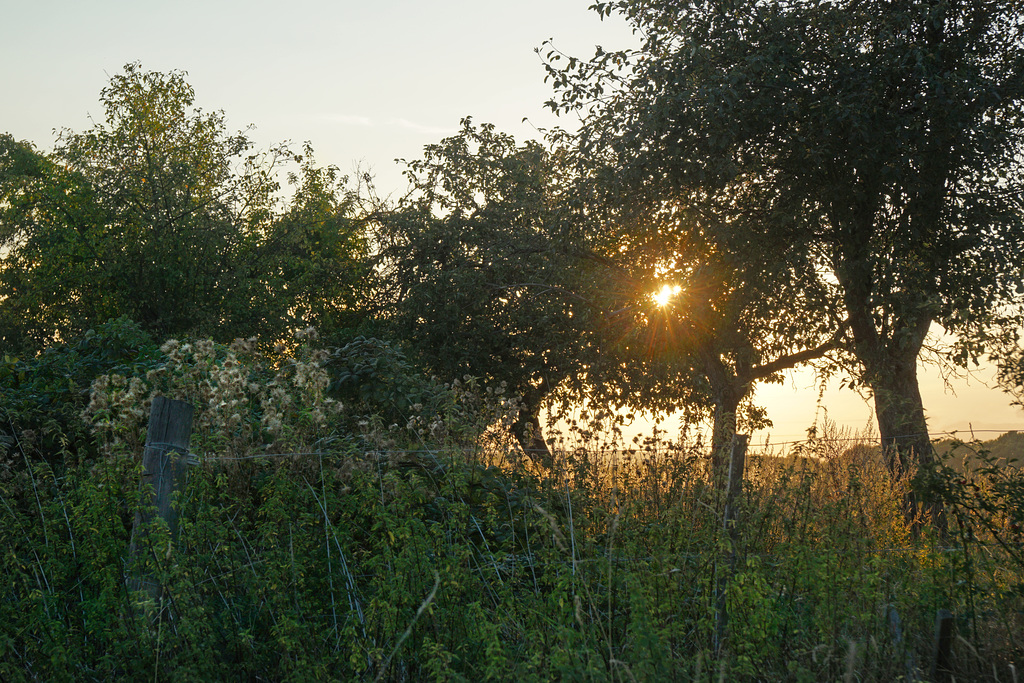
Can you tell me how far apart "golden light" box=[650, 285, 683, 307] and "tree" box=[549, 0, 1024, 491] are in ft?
6.97

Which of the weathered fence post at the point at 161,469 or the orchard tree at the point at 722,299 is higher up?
the orchard tree at the point at 722,299

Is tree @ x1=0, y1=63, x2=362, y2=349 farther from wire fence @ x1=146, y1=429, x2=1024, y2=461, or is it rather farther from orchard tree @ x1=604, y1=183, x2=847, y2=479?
wire fence @ x1=146, y1=429, x2=1024, y2=461

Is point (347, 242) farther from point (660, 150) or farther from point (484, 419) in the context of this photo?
point (484, 419)

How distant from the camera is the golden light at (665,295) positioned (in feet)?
45.8

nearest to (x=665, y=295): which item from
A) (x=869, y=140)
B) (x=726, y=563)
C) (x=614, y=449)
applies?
(x=869, y=140)

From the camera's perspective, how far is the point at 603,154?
12.9 meters

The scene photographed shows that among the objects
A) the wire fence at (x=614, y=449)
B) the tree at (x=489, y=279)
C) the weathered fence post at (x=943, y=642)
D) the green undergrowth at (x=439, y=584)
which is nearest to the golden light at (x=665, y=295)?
the tree at (x=489, y=279)

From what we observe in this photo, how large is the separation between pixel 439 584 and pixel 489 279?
14.8 m

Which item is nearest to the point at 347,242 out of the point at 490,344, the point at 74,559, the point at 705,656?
the point at 490,344

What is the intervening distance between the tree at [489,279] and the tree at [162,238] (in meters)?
2.23

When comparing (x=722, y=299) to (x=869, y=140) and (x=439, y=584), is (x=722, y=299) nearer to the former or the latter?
(x=869, y=140)

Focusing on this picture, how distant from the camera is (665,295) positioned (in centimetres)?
1427

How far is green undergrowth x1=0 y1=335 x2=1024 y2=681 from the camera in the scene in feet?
13.7

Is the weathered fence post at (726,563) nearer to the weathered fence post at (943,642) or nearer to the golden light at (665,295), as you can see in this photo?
the weathered fence post at (943,642)
